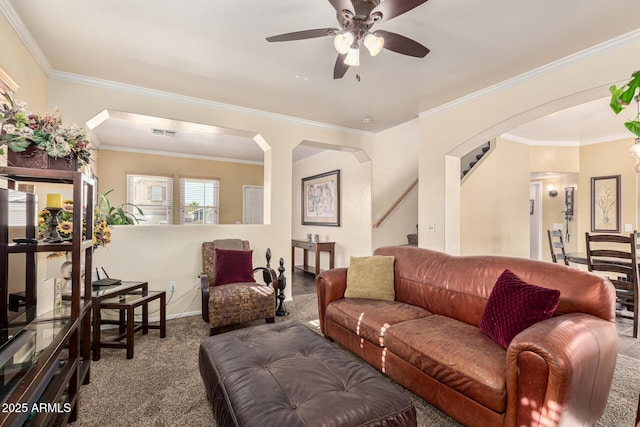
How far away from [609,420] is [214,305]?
2.95m

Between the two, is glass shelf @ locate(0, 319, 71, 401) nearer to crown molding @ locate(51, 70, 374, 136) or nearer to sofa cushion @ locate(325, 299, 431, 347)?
sofa cushion @ locate(325, 299, 431, 347)

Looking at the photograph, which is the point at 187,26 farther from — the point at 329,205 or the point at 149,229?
the point at 329,205

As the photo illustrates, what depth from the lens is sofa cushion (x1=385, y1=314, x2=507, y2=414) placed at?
152 centimetres

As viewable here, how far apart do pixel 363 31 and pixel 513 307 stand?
6.38 ft

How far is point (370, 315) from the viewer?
242cm

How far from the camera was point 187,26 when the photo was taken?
91.5 inches

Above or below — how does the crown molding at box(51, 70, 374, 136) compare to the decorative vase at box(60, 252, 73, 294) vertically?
above

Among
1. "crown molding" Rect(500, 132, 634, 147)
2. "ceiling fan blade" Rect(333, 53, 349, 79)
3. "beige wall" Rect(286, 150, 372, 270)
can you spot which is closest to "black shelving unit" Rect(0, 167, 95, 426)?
"ceiling fan blade" Rect(333, 53, 349, 79)

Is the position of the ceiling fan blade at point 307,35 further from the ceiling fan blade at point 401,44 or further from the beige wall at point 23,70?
the beige wall at point 23,70

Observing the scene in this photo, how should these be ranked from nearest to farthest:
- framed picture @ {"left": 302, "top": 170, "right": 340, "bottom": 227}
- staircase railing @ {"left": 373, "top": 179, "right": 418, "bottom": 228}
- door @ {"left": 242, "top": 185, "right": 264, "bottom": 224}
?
1. staircase railing @ {"left": 373, "top": 179, "right": 418, "bottom": 228}
2. framed picture @ {"left": 302, "top": 170, "right": 340, "bottom": 227}
3. door @ {"left": 242, "top": 185, "right": 264, "bottom": 224}

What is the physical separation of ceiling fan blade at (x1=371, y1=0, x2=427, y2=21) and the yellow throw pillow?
6.61 feet

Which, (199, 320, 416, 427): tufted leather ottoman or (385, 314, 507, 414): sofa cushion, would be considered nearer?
→ (199, 320, 416, 427): tufted leather ottoman

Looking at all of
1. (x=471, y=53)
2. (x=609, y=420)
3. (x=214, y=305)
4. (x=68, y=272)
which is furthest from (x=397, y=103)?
(x=68, y=272)

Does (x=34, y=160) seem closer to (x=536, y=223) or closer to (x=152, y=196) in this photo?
(x=152, y=196)
